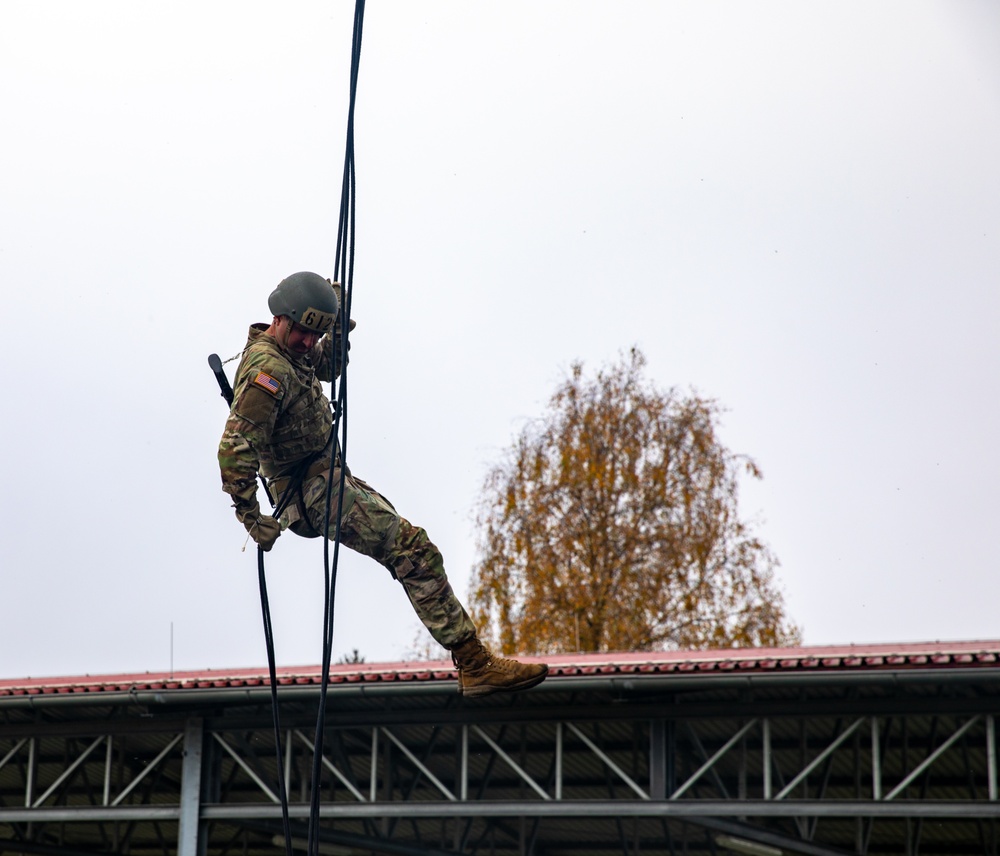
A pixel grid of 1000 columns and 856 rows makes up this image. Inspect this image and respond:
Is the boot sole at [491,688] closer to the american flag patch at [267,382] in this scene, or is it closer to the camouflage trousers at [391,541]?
the camouflage trousers at [391,541]

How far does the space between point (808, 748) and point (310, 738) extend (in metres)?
5.06

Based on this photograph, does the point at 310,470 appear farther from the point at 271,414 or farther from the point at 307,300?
the point at 307,300

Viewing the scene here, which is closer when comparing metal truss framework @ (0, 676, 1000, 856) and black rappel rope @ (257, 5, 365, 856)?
black rappel rope @ (257, 5, 365, 856)

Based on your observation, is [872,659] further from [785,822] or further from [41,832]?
[41,832]

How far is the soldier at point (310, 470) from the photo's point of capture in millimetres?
7969

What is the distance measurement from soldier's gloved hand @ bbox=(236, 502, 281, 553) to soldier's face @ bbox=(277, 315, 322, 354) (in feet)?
2.76

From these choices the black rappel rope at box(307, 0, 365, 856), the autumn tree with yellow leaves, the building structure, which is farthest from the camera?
the autumn tree with yellow leaves

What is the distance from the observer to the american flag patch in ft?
26.2

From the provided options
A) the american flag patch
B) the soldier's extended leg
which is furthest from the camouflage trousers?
the american flag patch

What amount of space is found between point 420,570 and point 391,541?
0.87ft

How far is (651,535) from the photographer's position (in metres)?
32.5

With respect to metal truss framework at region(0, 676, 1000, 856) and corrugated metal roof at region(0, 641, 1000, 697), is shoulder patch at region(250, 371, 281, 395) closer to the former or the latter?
corrugated metal roof at region(0, 641, 1000, 697)

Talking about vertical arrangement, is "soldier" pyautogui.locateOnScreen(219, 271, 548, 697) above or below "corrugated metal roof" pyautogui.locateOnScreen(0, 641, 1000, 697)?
above

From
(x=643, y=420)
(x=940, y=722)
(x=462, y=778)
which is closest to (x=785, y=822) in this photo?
(x=940, y=722)
